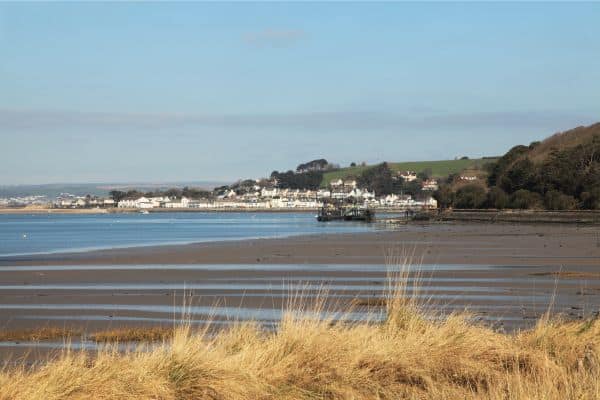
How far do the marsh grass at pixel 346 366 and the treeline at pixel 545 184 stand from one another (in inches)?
2860

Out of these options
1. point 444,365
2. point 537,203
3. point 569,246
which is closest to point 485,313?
point 444,365

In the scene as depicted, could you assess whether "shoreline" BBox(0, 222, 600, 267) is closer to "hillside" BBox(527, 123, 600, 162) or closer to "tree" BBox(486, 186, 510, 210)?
"tree" BBox(486, 186, 510, 210)

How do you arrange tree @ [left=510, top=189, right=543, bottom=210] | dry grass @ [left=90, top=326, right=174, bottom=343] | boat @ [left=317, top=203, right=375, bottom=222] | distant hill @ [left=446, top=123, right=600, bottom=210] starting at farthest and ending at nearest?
boat @ [left=317, top=203, right=375, bottom=222] → tree @ [left=510, top=189, right=543, bottom=210] → distant hill @ [left=446, top=123, right=600, bottom=210] → dry grass @ [left=90, top=326, right=174, bottom=343]

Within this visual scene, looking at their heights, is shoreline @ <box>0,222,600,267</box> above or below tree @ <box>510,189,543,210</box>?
below

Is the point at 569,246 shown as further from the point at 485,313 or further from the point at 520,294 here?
the point at 485,313

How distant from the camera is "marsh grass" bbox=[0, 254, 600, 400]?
28.9ft

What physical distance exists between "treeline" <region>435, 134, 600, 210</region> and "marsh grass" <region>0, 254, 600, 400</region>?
238 feet

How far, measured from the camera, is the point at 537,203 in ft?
287

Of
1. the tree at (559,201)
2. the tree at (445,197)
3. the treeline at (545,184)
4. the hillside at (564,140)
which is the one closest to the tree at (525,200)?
the treeline at (545,184)

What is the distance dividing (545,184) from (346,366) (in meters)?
83.4

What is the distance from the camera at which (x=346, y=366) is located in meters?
10.5

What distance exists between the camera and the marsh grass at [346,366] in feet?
28.9

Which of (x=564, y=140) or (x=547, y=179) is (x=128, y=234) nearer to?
(x=547, y=179)

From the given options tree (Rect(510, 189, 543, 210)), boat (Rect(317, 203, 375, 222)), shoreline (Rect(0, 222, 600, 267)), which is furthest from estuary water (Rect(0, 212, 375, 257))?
tree (Rect(510, 189, 543, 210))
